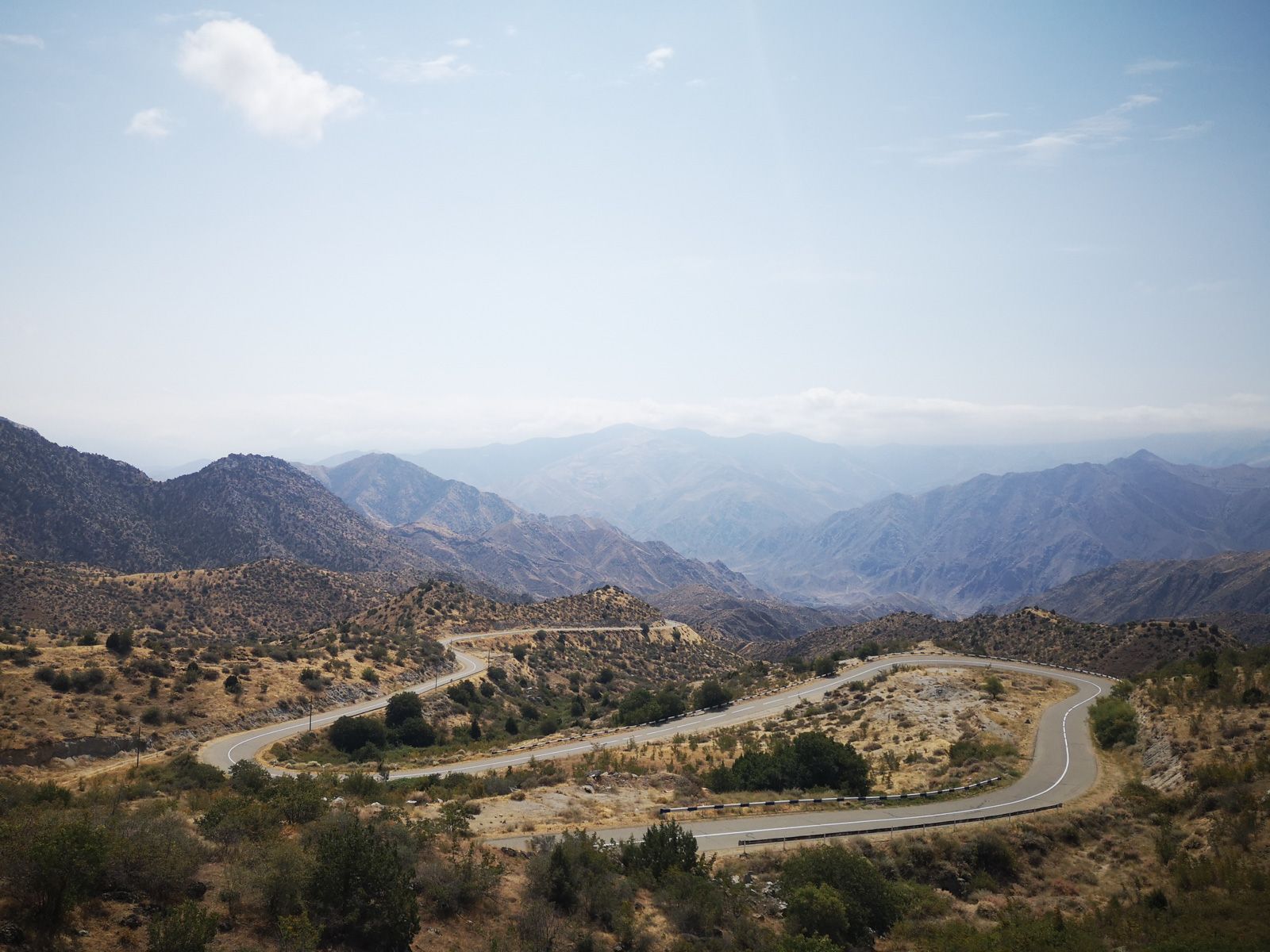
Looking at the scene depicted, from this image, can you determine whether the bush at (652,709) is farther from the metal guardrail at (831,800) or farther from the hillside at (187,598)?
the hillside at (187,598)

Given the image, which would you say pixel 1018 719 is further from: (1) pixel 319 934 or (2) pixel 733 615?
(2) pixel 733 615

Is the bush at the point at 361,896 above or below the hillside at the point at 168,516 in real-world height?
below

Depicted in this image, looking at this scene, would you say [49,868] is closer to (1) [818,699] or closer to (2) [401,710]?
(2) [401,710]

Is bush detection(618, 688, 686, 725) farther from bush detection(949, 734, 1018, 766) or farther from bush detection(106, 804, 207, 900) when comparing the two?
bush detection(106, 804, 207, 900)

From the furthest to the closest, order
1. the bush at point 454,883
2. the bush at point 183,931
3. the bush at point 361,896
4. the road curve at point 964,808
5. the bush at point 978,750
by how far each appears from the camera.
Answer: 1. the bush at point 978,750
2. the road curve at point 964,808
3. the bush at point 454,883
4. the bush at point 361,896
5. the bush at point 183,931

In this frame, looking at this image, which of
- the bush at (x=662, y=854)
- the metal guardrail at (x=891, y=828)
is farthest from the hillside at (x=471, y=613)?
the bush at (x=662, y=854)

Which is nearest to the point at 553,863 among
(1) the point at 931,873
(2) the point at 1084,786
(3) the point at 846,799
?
(1) the point at 931,873


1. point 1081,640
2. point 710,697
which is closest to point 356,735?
point 710,697
